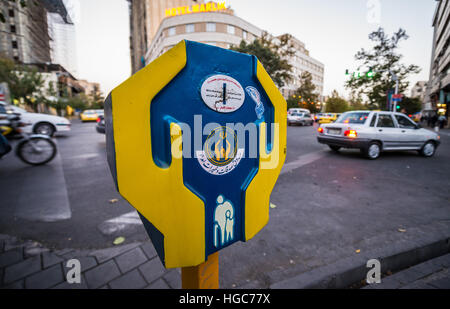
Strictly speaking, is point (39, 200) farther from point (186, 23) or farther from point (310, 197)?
point (186, 23)

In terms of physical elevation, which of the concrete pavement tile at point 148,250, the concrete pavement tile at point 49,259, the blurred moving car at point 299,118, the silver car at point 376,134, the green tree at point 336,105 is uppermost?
the green tree at point 336,105

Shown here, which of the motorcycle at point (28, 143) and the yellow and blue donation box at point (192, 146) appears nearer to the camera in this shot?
the yellow and blue donation box at point (192, 146)

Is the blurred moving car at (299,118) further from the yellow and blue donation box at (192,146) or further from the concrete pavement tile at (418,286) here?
the yellow and blue donation box at (192,146)

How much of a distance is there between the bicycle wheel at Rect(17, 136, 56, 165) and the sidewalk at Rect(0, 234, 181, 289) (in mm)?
4090

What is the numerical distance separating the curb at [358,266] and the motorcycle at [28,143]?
20.6ft

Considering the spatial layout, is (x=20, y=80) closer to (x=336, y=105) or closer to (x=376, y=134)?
(x=376, y=134)

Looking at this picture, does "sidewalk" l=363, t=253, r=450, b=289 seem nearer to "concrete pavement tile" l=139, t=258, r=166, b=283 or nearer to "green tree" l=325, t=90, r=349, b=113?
"concrete pavement tile" l=139, t=258, r=166, b=283

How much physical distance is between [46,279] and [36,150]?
198 inches

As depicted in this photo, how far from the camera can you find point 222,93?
2.86ft

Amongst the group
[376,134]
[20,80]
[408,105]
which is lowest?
[376,134]

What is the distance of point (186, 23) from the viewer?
36.1 meters

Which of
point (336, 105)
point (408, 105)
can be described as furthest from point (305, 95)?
point (408, 105)

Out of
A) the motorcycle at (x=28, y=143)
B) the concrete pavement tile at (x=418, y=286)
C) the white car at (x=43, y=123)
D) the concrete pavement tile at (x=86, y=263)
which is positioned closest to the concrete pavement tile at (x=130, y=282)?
the concrete pavement tile at (x=86, y=263)

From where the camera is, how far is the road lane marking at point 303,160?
18.6ft
